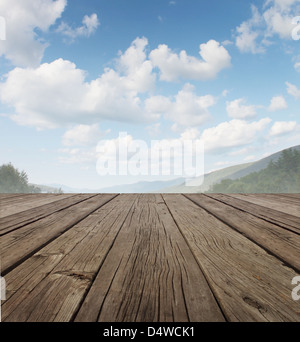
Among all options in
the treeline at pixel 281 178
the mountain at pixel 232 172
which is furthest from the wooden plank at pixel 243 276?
the mountain at pixel 232 172

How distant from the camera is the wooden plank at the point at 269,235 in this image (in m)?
0.92

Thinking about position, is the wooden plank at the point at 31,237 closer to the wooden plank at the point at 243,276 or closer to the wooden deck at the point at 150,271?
the wooden deck at the point at 150,271

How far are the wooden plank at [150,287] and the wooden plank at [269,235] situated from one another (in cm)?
38

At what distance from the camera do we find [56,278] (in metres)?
0.71

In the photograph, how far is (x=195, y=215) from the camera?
5.37 feet

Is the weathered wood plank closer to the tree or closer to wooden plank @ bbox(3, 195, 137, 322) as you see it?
wooden plank @ bbox(3, 195, 137, 322)

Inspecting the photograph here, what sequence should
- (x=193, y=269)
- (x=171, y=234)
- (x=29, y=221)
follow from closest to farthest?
(x=193, y=269)
(x=171, y=234)
(x=29, y=221)

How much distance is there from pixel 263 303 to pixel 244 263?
0.81 ft

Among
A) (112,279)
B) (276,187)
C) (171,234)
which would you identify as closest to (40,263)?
(112,279)

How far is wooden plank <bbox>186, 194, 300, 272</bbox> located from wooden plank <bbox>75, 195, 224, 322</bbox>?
38cm

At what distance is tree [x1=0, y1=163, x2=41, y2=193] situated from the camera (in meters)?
52.7

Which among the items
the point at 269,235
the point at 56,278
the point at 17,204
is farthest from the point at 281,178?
the point at 56,278
